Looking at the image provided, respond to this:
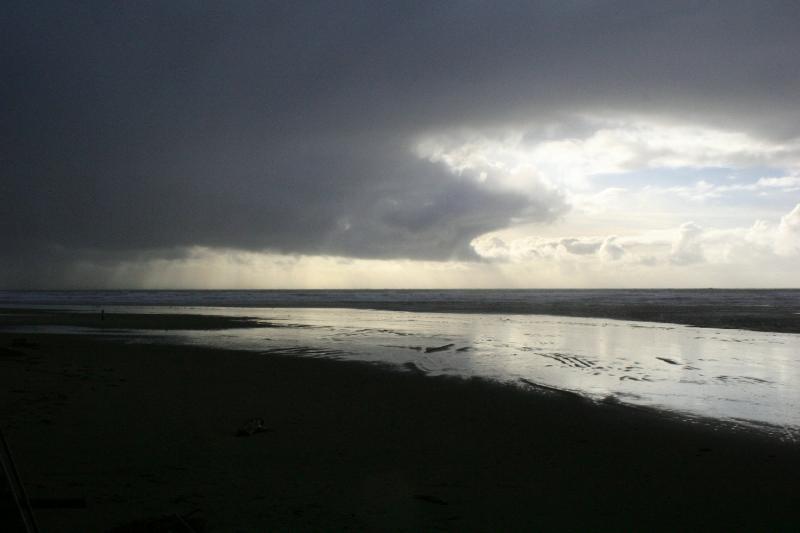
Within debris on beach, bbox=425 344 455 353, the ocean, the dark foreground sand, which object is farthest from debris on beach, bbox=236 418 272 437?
debris on beach, bbox=425 344 455 353

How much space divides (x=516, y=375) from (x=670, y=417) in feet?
16.3

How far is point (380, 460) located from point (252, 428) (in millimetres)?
2488

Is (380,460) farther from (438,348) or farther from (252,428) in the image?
(438,348)

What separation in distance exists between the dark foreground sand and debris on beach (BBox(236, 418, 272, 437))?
0.54ft

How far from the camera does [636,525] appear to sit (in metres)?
5.68

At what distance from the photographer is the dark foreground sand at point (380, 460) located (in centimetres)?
575

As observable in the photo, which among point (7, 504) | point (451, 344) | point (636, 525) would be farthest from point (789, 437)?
point (451, 344)

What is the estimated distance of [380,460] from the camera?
7520 mm

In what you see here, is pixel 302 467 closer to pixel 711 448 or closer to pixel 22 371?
pixel 711 448

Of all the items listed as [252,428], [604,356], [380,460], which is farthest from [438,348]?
[380,460]

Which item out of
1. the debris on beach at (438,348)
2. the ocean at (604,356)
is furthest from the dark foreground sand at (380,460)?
the debris on beach at (438,348)

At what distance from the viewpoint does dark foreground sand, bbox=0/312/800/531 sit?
18.9 ft

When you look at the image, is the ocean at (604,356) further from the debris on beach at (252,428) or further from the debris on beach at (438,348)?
the debris on beach at (252,428)

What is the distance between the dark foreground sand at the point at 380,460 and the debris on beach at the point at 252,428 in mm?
166
